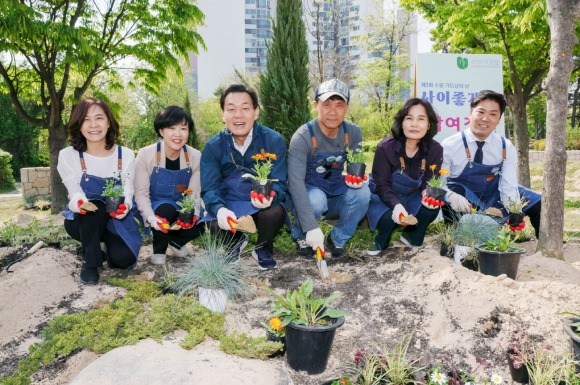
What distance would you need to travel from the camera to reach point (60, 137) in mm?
8992

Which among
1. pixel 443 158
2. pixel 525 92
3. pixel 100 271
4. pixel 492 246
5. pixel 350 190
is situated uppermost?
pixel 525 92

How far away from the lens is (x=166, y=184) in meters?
3.88

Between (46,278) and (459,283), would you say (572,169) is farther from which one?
(46,278)

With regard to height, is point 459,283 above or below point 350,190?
below

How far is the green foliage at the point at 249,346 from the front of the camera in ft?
7.50

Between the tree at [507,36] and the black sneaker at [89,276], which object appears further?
the tree at [507,36]

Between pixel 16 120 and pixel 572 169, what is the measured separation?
24.3 metres

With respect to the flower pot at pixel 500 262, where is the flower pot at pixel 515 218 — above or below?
above

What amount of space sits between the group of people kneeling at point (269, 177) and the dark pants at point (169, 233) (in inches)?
0.4

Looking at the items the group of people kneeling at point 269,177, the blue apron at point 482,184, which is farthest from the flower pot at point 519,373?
the blue apron at point 482,184

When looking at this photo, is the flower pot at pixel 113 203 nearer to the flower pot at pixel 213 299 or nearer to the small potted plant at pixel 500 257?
the flower pot at pixel 213 299

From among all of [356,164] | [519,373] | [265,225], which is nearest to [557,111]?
[356,164]

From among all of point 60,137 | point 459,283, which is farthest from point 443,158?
point 60,137

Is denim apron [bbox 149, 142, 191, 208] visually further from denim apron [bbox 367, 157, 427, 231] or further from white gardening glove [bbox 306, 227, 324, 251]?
denim apron [bbox 367, 157, 427, 231]
